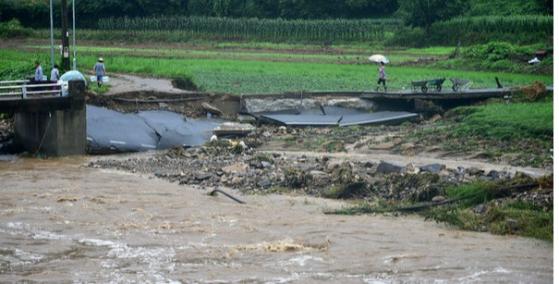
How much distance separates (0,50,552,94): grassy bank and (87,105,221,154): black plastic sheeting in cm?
507

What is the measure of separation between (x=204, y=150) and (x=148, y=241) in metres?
13.3

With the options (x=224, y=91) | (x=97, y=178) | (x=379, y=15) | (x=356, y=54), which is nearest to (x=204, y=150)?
(x=97, y=178)

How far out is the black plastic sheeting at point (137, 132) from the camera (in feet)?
131

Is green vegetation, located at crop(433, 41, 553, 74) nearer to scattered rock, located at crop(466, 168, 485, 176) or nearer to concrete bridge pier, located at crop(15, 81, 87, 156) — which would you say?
concrete bridge pier, located at crop(15, 81, 87, 156)

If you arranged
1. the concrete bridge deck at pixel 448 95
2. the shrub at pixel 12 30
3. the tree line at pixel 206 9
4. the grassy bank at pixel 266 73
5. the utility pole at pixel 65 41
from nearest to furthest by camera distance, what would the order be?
the concrete bridge deck at pixel 448 95 → the utility pole at pixel 65 41 → the grassy bank at pixel 266 73 → the shrub at pixel 12 30 → the tree line at pixel 206 9

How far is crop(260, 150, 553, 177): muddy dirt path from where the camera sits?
109 feet

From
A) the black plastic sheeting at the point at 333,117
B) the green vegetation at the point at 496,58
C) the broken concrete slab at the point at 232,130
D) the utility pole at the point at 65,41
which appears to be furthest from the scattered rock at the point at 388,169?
the green vegetation at the point at 496,58

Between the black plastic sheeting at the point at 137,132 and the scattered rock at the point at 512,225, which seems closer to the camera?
the scattered rock at the point at 512,225

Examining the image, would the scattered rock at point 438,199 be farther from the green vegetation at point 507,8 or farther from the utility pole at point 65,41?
the green vegetation at point 507,8

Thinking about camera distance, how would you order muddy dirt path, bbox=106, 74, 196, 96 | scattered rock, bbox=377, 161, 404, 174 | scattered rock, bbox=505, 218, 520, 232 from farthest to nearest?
muddy dirt path, bbox=106, 74, 196, 96, scattered rock, bbox=377, 161, 404, 174, scattered rock, bbox=505, 218, 520, 232

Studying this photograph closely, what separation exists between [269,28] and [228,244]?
51965mm

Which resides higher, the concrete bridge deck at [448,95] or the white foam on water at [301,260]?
the white foam on water at [301,260]

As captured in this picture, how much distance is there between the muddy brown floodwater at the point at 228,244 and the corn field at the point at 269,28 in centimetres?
4433

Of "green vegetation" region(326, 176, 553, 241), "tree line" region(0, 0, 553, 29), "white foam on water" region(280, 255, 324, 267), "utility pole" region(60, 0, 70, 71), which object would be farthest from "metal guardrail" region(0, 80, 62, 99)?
"tree line" region(0, 0, 553, 29)
